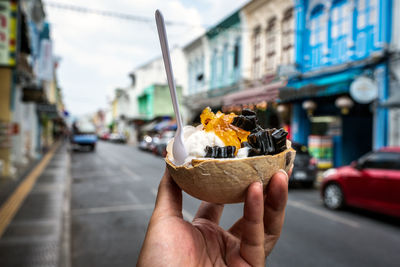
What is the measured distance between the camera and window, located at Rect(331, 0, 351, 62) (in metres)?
11.2

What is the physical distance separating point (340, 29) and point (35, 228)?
38.7ft

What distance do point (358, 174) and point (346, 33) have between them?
6911 mm

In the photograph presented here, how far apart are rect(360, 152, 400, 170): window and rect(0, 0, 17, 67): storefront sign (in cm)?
739

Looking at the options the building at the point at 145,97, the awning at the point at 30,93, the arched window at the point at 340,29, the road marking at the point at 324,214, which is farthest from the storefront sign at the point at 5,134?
the building at the point at 145,97

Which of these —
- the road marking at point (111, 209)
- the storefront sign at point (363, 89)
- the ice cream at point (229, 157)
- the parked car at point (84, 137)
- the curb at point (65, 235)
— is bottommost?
the road marking at point (111, 209)

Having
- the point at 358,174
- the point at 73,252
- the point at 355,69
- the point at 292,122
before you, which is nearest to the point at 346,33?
the point at 355,69

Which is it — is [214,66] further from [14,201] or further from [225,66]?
[14,201]

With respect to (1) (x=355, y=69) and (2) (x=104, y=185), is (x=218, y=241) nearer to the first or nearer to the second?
(2) (x=104, y=185)

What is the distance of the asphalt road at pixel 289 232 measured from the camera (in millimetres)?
4246

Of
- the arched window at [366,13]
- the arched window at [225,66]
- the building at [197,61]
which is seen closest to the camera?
the arched window at [366,13]

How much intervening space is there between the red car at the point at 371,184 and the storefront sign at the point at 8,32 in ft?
24.0

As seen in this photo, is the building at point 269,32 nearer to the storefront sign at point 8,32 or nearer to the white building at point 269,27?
the white building at point 269,27

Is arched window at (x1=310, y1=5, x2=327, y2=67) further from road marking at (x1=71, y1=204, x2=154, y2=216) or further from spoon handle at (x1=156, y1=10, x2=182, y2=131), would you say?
spoon handle at (x1=156, y1=10, x2=182, y2=131)

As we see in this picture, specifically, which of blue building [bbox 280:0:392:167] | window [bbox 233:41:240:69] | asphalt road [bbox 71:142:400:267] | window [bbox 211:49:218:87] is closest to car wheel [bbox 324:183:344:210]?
asphalt road [bbox 71:142:400:267]
